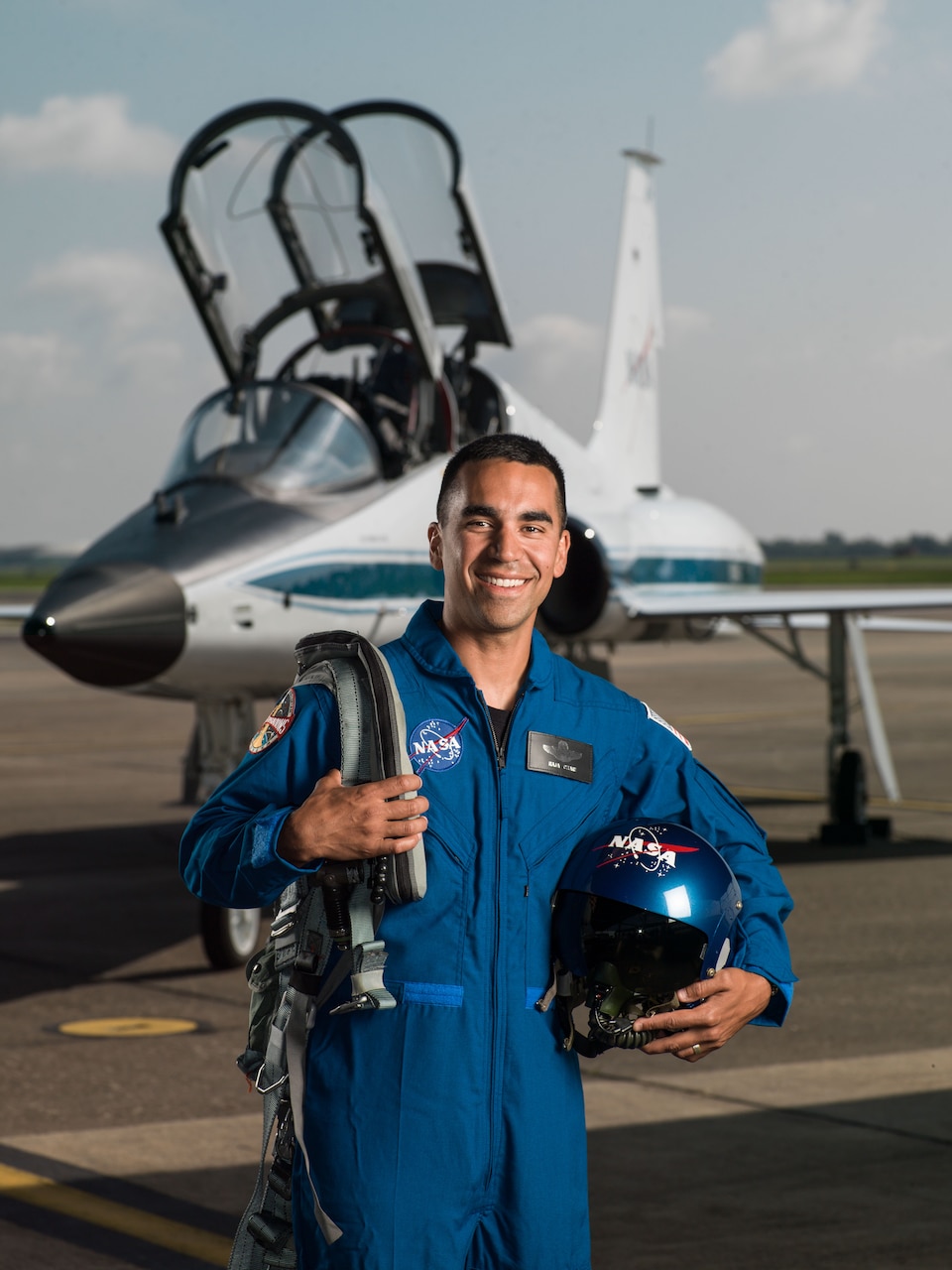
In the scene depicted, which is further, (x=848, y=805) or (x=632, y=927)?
(x=848, y=805)

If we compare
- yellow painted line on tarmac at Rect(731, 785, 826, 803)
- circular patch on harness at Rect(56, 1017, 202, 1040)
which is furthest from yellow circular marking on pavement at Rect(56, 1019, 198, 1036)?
yellow painted line on tarmac at Rect(731, 785, 826, 803)

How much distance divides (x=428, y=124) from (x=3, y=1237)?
327 inches

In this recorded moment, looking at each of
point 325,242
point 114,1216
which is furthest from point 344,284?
point 114,1216

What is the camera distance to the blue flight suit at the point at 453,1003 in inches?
109

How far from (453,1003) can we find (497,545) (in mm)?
819

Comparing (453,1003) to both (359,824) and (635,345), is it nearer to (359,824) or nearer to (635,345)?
(359,824)

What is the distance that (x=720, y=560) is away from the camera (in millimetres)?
14273

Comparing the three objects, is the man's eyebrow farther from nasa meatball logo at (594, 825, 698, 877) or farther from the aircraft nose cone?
the aircraft nose cone

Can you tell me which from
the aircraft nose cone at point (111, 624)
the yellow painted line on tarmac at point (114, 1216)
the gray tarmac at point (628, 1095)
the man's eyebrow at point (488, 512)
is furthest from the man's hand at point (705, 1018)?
the aircraft nose cone at point (111, 624)

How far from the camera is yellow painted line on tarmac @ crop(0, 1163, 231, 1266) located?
4.83 metres

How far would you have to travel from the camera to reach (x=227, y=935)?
336 inches

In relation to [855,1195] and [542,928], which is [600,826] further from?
[855,1195]

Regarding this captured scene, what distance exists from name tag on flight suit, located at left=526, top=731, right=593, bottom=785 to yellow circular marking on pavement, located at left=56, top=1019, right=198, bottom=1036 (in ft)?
16.0

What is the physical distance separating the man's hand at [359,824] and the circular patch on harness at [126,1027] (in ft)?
16.3
